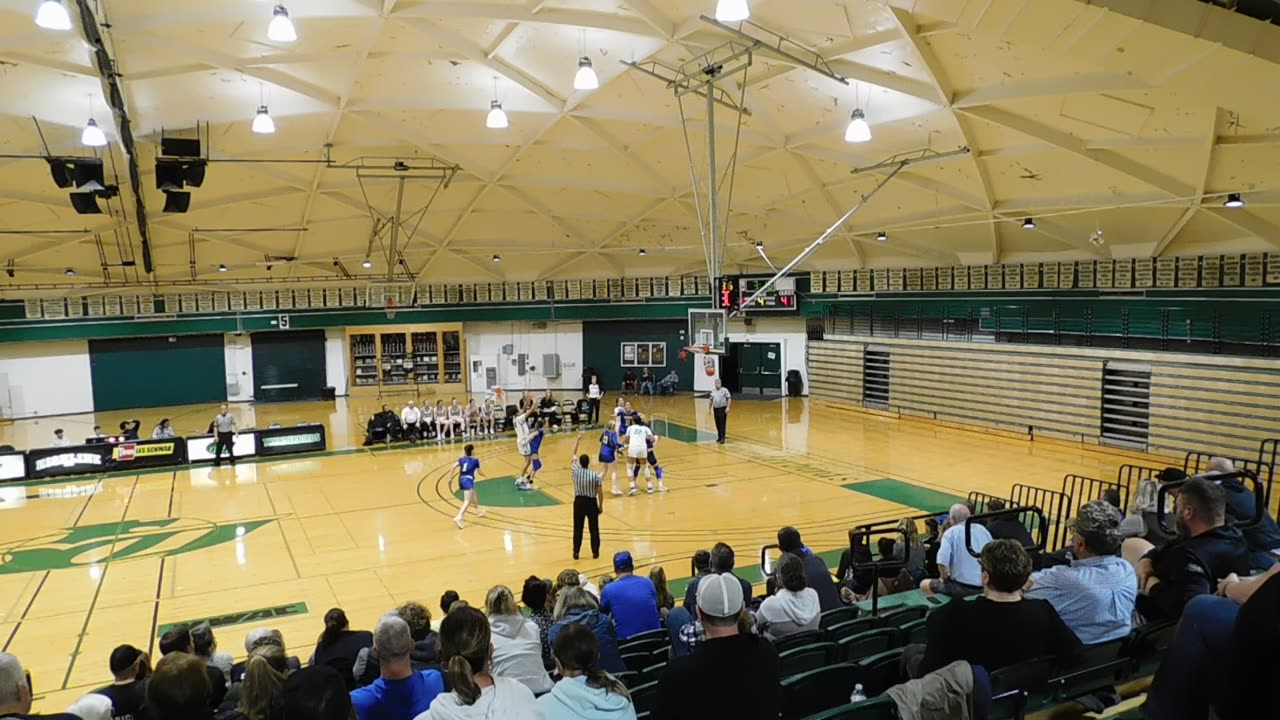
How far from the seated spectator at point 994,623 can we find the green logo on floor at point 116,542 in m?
13.2

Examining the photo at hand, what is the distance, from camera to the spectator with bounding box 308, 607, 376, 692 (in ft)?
17.9

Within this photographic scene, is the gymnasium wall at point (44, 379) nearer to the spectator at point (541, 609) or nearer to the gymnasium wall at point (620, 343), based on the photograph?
the gymnasium wall at point (620, 343)

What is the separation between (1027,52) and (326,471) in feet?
55.8

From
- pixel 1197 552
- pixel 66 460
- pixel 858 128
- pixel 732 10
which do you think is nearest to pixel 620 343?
pixel 66 460

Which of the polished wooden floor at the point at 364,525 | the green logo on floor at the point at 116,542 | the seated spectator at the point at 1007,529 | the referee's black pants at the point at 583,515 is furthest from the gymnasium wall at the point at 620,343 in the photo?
the seated spectator at the point at 1007,529

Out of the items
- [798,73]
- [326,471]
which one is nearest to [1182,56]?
[798,73]

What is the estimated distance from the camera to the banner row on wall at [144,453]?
19422 millimetres

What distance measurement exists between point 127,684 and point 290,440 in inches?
706

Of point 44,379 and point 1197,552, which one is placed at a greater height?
point 1197,552

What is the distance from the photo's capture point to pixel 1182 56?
8797 millimetres

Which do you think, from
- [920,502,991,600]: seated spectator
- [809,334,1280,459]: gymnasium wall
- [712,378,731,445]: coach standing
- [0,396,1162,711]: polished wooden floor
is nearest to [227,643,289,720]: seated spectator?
[920,502,991,600]: seated spectator

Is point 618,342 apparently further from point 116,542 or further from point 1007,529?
point 1007,529

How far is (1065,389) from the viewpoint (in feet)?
71.8

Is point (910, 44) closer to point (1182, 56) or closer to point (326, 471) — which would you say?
point (1182, 56)
